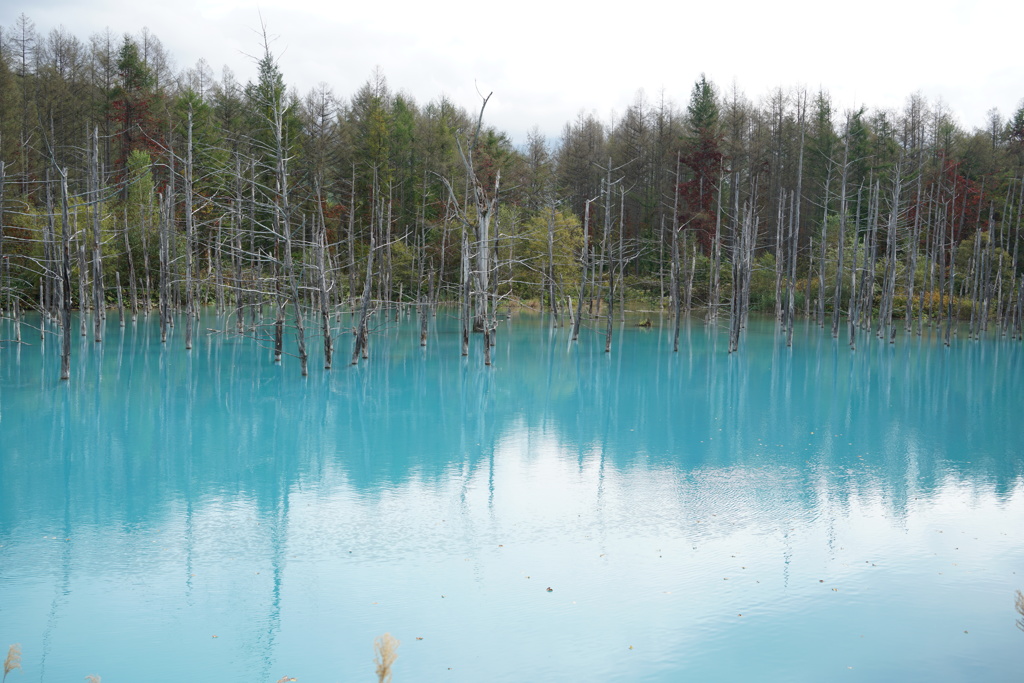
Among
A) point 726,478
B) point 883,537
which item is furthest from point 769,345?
point 883,537

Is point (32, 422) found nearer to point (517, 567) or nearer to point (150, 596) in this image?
point (150, 596)

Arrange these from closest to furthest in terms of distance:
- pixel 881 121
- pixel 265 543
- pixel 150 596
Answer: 1. pixel 150 596
2. pixel 265 543
3. pixel 881 121

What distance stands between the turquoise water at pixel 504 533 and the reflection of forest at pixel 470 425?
80 millimetres

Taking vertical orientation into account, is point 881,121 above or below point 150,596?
above

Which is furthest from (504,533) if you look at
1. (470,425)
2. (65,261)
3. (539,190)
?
(539,190)

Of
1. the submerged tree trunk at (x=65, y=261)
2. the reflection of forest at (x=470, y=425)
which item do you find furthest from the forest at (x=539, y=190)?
the submerged tree trunk at (x=65, y=261)

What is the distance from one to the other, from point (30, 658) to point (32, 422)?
889 cm

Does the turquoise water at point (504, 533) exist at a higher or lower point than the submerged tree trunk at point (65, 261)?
lower

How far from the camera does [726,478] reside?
1073cm

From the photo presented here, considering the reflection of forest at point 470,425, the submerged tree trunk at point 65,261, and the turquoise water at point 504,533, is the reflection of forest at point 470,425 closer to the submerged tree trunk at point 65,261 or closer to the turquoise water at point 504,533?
the turquoise water at point 504,533

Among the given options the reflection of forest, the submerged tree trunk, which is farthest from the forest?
the submerged tree trunk

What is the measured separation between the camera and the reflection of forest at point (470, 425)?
1029 centimetres

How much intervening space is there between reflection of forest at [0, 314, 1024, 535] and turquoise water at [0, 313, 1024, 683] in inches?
3.1

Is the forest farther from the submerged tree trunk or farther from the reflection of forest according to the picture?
the submerged tree trunk
